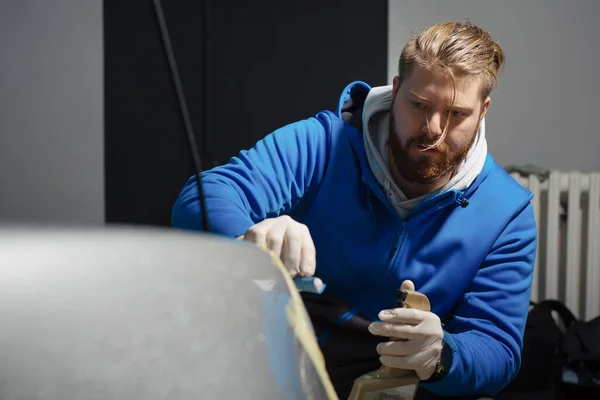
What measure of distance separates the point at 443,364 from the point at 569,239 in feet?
3.59

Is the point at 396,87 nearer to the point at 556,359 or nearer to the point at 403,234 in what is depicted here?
the point at 403,234

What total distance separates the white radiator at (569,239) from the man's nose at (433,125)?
867mm

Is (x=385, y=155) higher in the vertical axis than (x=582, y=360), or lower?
higher

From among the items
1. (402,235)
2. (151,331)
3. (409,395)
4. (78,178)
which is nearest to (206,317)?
(151,331)

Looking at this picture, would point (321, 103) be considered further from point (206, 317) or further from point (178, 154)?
point (206, 317)

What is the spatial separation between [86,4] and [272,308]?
1470 mm

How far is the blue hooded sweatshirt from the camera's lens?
0.86m

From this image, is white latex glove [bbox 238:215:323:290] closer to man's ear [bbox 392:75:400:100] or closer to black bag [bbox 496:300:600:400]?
man's ear [bbox 392:75:400:100]

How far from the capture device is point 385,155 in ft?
3.09

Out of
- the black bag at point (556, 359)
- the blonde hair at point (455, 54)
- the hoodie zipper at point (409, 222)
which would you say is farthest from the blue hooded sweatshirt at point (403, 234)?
the black bag at point (556, 359)

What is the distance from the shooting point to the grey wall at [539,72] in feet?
4.66

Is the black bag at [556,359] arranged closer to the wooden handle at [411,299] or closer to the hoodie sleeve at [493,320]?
the hoodie sleeve at [493,320]

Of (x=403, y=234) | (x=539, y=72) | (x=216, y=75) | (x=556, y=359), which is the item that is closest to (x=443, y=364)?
(x=403, y=234)

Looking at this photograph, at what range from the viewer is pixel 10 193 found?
161 centimetres
